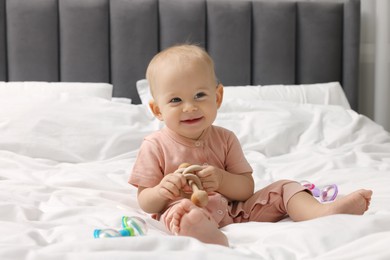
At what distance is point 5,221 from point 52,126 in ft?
3.37

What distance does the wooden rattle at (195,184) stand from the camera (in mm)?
1185

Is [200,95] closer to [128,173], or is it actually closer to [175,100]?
[175,100]

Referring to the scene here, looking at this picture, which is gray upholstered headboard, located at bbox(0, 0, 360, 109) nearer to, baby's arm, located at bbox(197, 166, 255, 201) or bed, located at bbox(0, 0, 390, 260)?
bed, located at bbox(0, 0, 390, 260)

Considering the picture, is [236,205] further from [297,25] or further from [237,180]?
[297,25]

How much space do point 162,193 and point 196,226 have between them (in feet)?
0.67

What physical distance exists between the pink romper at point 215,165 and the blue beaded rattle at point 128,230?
18 centimetres

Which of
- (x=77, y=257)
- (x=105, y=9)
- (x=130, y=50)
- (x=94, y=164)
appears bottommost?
(x=94, y=164)

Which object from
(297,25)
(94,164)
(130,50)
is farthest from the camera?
(297,25)

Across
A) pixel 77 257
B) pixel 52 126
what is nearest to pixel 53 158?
pixel 52 126

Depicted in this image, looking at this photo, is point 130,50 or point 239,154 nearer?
point 239,154

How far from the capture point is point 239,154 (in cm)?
147

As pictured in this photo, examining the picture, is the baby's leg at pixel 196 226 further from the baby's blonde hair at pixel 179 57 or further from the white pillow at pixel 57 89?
the white pillow at pixel 57 89

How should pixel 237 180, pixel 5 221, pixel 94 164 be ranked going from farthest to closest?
pixel 94 164, pixel 237 180, pixel 5 221

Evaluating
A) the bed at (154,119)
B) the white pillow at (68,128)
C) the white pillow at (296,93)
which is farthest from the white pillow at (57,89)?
the white pillow at (296,93)
